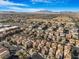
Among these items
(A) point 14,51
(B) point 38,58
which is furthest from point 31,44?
(B) point 38,58

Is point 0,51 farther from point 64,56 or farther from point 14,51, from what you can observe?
point 64,56

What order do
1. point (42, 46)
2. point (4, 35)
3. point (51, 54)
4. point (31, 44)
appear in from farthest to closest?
point (4, 35) < point (31, 44) < point (42, 46) < point (51, 54)

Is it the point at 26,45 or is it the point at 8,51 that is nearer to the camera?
the point at 8,51

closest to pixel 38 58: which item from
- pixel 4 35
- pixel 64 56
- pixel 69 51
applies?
pixel 64 56

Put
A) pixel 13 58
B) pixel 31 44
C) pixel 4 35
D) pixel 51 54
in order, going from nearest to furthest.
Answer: pixel 13 58 → pixel 51 54 → pixel 31 44 → pixel 4 35

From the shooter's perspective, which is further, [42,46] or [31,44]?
[31,44]

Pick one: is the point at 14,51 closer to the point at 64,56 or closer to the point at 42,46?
the point at 42,46

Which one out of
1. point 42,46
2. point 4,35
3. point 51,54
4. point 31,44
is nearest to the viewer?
point 51,54

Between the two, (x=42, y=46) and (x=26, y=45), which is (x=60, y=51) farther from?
(x=26, y=45)

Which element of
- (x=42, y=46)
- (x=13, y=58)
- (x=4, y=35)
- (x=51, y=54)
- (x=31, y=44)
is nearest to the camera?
(x=13, y=58)
